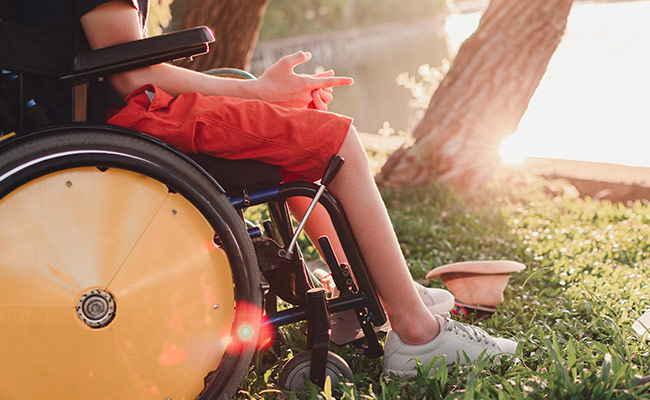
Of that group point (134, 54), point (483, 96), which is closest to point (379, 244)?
point (134, 54)

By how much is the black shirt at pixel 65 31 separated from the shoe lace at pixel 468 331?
3.37 ft

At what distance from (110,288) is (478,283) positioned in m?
1.45

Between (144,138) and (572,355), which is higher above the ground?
(144,138)

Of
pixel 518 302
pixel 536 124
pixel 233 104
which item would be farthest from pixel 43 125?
pixel 536 124

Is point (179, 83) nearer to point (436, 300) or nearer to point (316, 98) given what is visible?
point (316, 98)

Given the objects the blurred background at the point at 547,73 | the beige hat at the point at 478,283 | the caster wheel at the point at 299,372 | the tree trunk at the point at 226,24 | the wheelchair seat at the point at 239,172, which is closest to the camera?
the wheelchair seat at the point at 239,172

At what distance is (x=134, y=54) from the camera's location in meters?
1.43

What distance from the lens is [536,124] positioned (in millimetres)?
7215

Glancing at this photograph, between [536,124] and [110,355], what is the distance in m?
6.53

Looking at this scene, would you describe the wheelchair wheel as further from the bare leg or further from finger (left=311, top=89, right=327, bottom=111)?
finger (left=311, top=89, right=327, bottom=111)

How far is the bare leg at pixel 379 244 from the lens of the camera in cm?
164

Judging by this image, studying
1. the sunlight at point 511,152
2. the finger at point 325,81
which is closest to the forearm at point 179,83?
the finger at point 325,81

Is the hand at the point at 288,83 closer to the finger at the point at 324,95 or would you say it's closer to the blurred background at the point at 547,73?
the finger at the point at 324,95

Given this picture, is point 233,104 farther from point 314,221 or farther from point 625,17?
point 625,17
